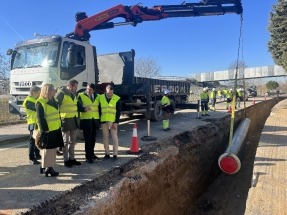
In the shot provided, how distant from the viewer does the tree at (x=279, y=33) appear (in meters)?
26.3

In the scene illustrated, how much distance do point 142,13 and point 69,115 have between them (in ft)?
24.5

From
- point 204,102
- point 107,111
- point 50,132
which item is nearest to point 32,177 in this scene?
point 50,132

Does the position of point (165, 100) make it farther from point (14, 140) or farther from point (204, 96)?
point (14, 140)

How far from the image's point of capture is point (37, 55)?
954 cm

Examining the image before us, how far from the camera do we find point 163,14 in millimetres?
12914

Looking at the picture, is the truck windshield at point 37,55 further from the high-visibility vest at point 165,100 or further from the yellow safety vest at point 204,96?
the yellow safety vest at point 204,96

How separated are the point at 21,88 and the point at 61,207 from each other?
5.94 m

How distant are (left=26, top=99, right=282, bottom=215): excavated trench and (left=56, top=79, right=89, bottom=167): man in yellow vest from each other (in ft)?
3.45

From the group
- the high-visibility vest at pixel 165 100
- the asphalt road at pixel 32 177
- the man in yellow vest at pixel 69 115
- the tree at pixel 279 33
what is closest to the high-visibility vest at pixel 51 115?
the man in yellow vest at pixel 69 115

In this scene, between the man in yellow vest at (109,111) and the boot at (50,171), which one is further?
the man in yellow vest at (109,111)

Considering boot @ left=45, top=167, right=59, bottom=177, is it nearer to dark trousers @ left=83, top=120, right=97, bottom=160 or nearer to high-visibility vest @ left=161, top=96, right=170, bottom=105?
dark trousers @ left=83, top=120, right=97, bottom=160

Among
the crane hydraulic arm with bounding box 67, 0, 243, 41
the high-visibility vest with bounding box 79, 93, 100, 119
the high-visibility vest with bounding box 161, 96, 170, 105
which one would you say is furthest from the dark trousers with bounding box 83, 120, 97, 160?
A: the high-visibility vest with bounding box 161, 96, 170, 105

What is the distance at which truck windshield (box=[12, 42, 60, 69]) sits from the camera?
30.4 feet

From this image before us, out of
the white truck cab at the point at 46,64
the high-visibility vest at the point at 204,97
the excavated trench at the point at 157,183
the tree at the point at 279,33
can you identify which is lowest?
the excavated trench at the point at 157,183
